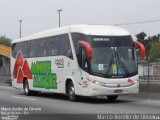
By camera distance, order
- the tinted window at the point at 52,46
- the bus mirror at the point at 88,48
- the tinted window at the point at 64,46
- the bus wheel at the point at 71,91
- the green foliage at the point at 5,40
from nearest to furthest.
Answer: the bus mirror at the point at 88,48
the bus wheel at the point at 71,91
the tinted window at the point at 64,46
the tinted window at the point at 52,46
the green foliage at the point at 5,40

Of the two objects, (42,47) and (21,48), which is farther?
(21,48)

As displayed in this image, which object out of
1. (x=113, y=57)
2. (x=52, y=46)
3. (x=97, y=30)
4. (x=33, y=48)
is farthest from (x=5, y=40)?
(x=113, y=57)

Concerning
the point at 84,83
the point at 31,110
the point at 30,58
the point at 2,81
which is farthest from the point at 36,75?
the point at 2,81

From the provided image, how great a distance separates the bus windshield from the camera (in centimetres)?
2098

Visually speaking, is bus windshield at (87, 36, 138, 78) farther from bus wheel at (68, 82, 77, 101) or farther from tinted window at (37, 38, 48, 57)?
tinted window at (37, 38, 48, 57)

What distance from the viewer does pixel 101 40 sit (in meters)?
21.4

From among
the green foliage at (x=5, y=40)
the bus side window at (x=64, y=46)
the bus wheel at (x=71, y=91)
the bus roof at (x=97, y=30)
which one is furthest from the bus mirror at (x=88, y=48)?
the green foliage at (x=5, y=40)

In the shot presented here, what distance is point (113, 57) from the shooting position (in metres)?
21.1

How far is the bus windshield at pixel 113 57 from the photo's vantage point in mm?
20984

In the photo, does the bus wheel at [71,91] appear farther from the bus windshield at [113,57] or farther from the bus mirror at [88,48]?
the bus mirror at [88,48]

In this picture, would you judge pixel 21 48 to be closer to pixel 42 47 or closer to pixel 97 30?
pixel 42 47

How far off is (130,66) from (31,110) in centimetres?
517

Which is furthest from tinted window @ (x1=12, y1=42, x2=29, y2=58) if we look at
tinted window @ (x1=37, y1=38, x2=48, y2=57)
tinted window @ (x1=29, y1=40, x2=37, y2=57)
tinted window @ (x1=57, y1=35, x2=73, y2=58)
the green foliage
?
the green foliage

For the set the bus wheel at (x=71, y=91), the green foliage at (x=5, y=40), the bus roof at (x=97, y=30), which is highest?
the green foliage at (x=5, y=40)
